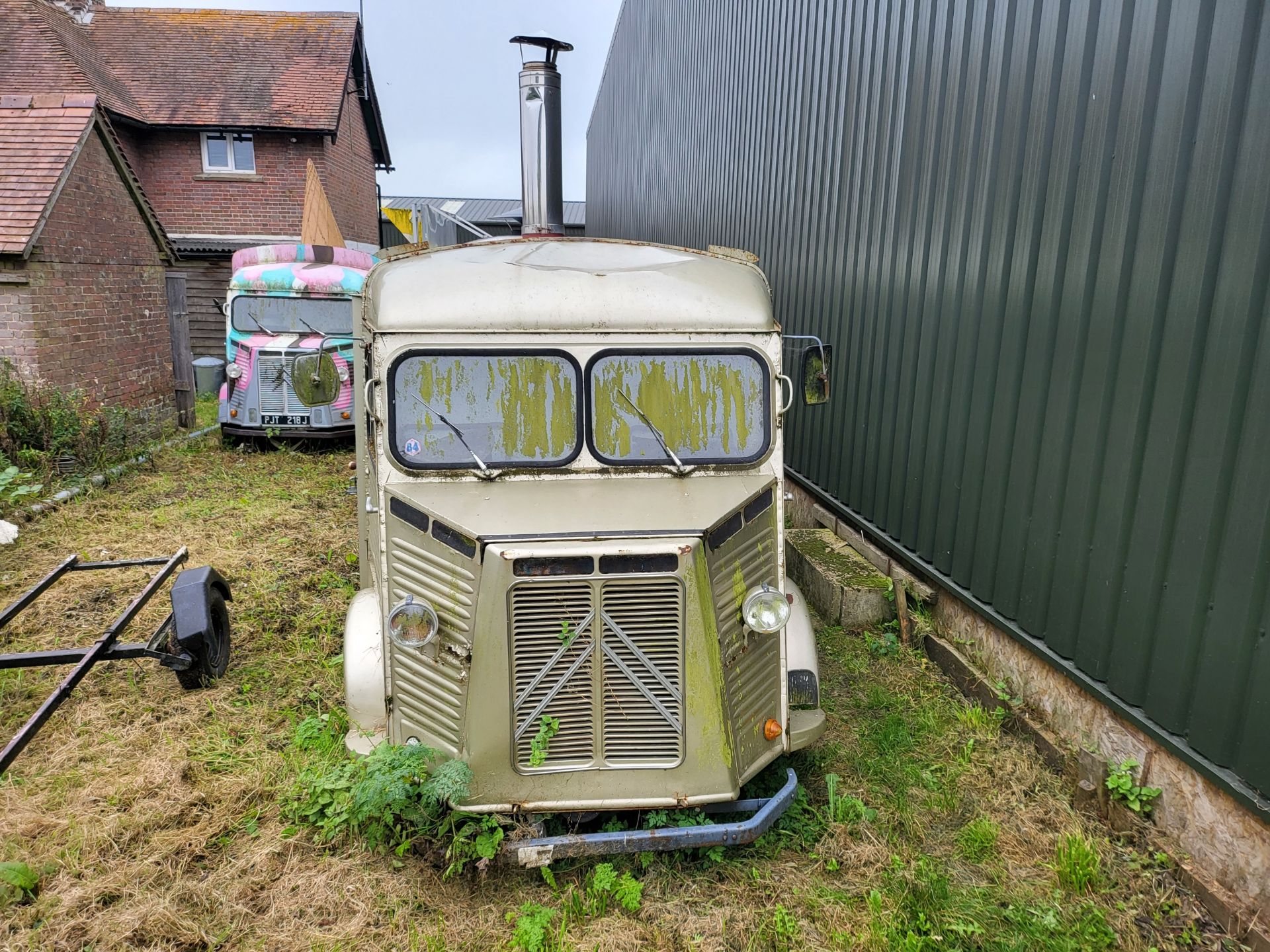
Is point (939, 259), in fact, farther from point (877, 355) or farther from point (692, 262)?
point (692, 262)

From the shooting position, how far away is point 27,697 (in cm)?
504

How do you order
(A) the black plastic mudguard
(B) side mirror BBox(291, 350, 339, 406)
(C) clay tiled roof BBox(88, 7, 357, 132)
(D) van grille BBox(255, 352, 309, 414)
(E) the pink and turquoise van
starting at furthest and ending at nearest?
(C) clay tiled roof BBox(88, 7, 357, 132) < (E) the pink and turquoise van < (D) van grille BBox(255, 352, 309, 414) < (A) the black plastic mudguard < (B) side mirror BBox(291, 350, 339, 406)

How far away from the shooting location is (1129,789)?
12.5 ft

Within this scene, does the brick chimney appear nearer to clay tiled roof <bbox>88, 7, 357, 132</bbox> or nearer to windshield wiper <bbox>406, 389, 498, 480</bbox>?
clay tiled roof <bbox>88, 7, 357, 132</bbox>

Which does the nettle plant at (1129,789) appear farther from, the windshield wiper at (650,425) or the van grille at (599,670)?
the windshield wiper at (650,425)

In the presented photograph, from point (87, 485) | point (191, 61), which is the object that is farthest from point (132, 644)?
point (191, 61)

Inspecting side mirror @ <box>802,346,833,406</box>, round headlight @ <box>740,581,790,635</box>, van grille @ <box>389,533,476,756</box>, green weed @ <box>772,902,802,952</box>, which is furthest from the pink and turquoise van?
green weed @ <box>772,902,802,952</box>

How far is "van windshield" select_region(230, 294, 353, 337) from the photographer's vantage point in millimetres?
11578

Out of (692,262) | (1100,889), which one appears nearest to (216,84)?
(692,262)

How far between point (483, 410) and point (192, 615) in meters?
2.53

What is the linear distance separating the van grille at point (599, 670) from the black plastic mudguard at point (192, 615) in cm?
261

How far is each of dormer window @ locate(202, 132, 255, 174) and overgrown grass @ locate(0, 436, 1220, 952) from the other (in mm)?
16679

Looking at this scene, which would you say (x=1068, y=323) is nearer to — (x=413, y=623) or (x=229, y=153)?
(x=413, y=623)

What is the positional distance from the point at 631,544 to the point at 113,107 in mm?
19027
